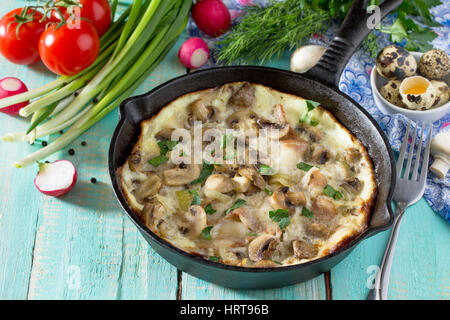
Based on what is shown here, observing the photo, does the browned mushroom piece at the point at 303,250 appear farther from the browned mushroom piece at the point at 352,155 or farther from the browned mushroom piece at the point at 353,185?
the browned mushroom piece at the point at 352,155

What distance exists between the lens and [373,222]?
2.75 meters

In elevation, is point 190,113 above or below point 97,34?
below

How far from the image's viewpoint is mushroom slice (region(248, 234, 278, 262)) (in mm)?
2592

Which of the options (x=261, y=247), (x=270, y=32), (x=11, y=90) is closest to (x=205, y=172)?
(x=261, y=247)

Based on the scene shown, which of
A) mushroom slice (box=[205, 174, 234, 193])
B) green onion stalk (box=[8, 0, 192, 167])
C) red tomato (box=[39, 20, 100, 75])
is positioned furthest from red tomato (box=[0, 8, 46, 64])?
mushroom slice (box=[205, 174, 234, 193])

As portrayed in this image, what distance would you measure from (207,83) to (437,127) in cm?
161

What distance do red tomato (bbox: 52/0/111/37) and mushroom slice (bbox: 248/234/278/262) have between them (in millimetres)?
1970

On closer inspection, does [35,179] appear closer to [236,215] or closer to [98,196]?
[98,196]

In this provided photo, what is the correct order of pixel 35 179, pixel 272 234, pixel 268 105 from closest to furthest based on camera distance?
1. pixel 272 234
2. pixel 35 179
3. pixel 268 105

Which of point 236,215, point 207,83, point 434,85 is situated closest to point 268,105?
point 207,83

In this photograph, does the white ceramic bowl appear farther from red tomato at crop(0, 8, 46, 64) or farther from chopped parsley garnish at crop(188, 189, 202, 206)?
red tomato at crop(0, 8, 46, 64)

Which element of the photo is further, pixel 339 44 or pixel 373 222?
pixel 339 44

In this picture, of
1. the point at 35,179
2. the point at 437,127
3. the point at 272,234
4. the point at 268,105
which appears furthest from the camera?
the point at 437,127

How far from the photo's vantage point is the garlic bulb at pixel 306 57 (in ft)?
12.1
